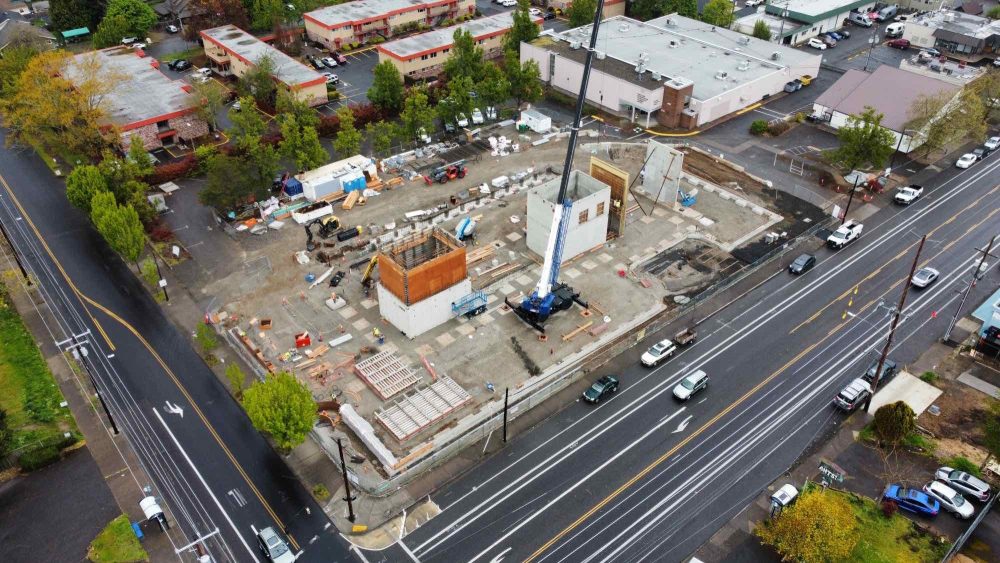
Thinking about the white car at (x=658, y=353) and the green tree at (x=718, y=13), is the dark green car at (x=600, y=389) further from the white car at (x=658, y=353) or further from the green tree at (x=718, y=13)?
the green tree at (x=718, y=13)

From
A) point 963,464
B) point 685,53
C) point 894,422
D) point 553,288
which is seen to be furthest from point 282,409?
point 685,53

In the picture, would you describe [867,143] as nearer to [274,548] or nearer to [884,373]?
[884,373]

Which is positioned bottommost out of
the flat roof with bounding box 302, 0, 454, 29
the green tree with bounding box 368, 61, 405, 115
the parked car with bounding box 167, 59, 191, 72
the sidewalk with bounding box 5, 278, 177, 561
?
the sidewalk with bounding box 5, 278, 177, 561

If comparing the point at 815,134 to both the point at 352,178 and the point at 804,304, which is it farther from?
the point at 352,178

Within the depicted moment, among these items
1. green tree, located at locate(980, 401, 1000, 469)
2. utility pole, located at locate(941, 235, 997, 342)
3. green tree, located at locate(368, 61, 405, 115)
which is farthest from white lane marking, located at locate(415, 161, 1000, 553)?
green tree, located at locate(368, 61, 405, 115)

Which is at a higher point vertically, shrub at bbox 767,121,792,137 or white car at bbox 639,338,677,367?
shrub at bbox 767,121,792,137

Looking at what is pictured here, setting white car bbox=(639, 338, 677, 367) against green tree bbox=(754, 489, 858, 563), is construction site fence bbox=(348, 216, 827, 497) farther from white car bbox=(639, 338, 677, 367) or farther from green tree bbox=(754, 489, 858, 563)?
green tree bbox=(754, 489, 858, 563)

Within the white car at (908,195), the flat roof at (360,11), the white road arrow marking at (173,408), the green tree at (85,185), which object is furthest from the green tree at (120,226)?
the white car at (908,195)
